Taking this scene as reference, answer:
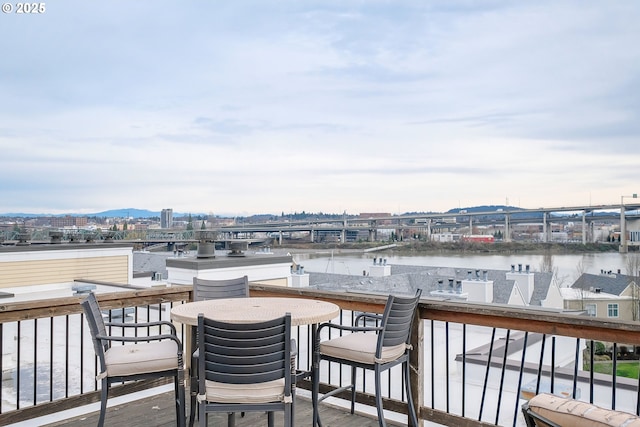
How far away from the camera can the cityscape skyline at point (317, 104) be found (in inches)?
432

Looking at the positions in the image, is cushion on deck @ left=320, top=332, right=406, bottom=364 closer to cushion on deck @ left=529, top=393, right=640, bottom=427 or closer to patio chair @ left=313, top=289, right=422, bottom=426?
patio chair @ left=313, top=289, right=422, bottom=426

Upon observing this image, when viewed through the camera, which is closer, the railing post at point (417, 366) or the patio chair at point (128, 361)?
the patio chair at point (128, 361)

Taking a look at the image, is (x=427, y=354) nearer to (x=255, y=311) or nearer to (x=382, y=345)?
(x=382, y=345)

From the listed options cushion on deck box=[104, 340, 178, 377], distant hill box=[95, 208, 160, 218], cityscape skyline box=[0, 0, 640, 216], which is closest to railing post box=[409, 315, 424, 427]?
cushion on deck box=[104, 340, 178, 377]

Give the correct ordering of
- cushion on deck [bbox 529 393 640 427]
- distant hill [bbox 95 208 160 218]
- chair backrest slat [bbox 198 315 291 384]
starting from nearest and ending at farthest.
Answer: cushion on deck [bbox 529 393 640 427], chair backrest slat [bbox 198 315 291 384], distant hill [bbox 95 208 160 218]

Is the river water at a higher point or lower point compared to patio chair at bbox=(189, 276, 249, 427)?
lower

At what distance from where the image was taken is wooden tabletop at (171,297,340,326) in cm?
310

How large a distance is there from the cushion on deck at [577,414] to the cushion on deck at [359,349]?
5.16ft

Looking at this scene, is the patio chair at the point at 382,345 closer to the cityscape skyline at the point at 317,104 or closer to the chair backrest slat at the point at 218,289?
the chair backrest slat at the point at 218,289

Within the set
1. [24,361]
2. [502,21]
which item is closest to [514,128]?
[502,21]

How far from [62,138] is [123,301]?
37.9ft

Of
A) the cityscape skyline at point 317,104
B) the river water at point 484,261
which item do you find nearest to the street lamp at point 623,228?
the river water at point 484,261

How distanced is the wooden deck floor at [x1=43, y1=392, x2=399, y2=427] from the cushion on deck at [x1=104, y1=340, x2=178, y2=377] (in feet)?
2.76

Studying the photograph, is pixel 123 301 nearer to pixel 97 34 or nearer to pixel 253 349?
pixel 253 349
